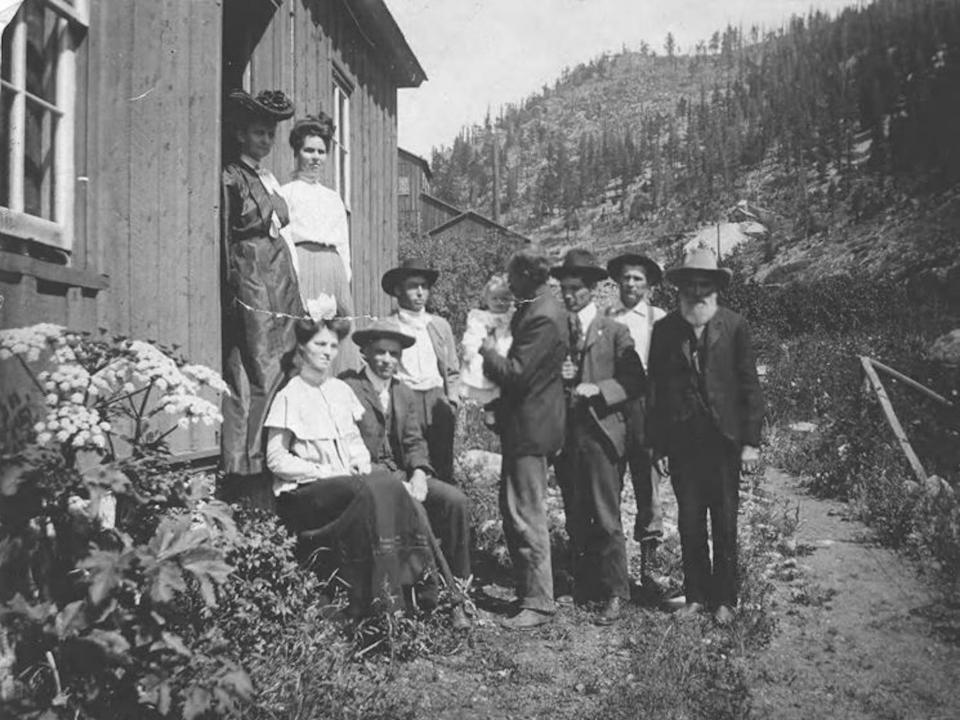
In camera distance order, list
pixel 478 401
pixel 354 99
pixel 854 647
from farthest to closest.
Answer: pixel 354 99 < pixel 478 401 < pixel 854 647

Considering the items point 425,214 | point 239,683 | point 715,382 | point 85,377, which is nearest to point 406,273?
point 715,382

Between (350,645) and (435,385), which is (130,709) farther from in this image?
(435,385)

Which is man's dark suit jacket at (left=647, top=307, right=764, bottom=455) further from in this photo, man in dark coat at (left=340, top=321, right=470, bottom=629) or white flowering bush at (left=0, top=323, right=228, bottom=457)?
white flowering bush at (left=0, top=323, right=228, bottom=457)

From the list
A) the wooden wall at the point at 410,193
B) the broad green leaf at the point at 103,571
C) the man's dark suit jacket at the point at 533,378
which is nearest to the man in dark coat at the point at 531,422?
the man's dark suit jacket at the point at 533,378

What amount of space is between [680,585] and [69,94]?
4382mm

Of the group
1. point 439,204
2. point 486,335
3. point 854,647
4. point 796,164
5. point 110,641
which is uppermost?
point 796,164

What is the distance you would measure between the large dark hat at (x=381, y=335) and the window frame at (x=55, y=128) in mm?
1728

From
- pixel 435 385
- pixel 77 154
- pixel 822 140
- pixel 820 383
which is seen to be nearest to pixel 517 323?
pixel 435 385

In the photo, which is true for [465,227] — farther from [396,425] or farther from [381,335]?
[396,425]

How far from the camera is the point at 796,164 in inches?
1352

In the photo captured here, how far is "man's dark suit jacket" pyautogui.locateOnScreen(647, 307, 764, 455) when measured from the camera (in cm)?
425

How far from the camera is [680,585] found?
5.00m

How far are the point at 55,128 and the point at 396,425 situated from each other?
2.34 metres

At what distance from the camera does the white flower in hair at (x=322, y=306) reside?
178 inches
